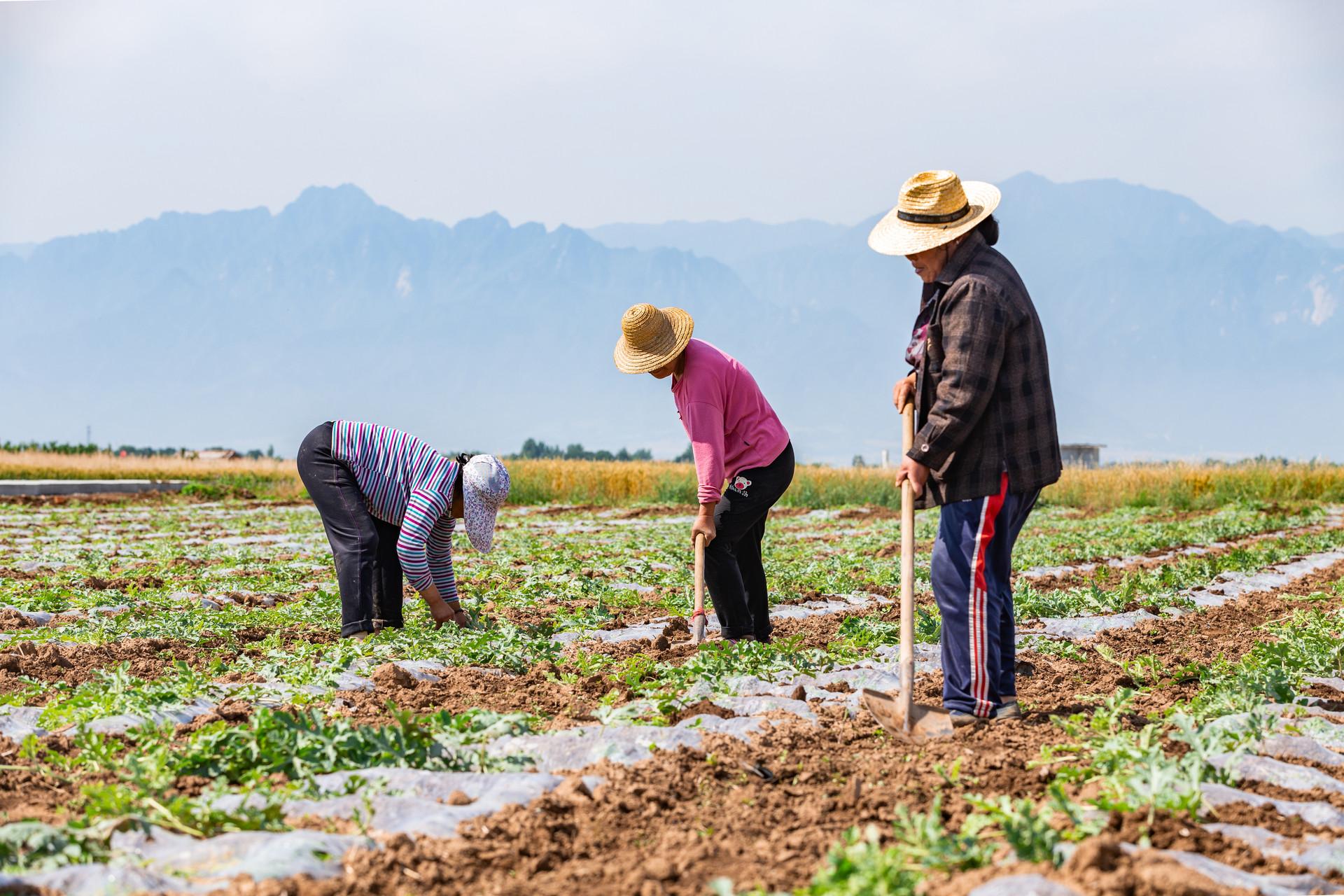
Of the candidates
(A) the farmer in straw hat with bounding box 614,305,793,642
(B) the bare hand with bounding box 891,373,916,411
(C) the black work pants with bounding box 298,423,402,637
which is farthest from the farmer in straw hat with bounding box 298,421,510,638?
(B) the bare hand with bounding box 891,373,916,411

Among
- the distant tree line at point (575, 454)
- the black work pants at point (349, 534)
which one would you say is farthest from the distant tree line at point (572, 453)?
the black work pants at point (349, 534)

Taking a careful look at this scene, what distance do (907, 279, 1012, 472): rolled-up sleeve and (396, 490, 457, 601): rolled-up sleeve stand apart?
9.80 ft

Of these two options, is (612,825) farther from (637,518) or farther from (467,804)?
(637,518)

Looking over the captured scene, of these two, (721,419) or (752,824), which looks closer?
(752,824)

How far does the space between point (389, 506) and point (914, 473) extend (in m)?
3.38

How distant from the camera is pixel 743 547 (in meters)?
6.31

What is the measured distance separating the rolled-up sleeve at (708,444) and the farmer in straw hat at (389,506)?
46.6 inches

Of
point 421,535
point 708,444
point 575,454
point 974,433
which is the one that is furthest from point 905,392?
point 575,454

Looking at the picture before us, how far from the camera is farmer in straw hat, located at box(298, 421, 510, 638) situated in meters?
6.31

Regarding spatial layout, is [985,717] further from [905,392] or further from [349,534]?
[349,534]

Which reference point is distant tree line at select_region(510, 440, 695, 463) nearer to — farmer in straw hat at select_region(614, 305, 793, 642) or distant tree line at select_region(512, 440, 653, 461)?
distant tree line at select_region(512, 440, 653, 461)

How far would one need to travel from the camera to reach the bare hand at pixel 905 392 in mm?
4668

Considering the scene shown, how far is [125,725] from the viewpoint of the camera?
429cm

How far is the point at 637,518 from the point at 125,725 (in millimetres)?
17456
